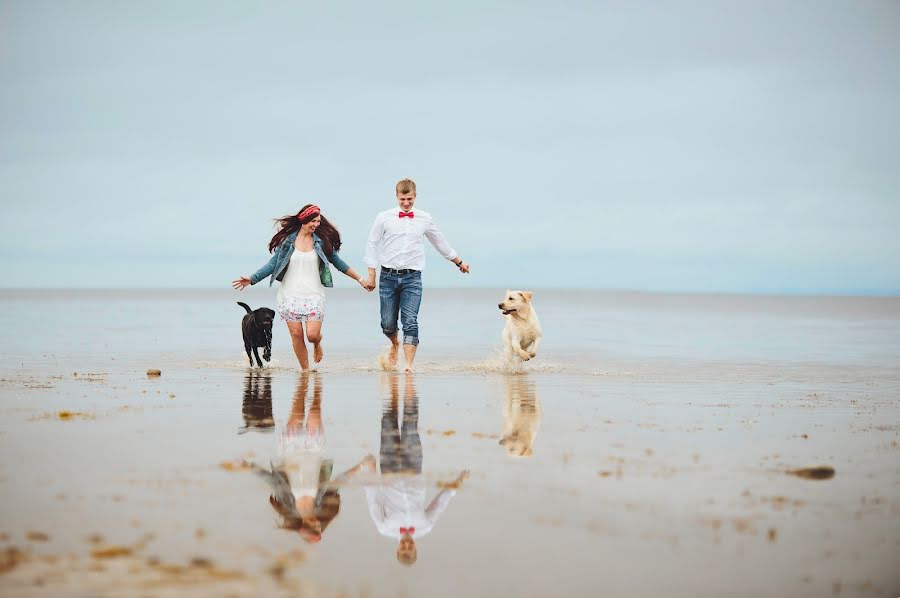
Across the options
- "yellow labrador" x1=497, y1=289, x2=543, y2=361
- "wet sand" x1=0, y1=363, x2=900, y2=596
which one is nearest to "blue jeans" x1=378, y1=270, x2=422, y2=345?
"yellow labrador" x1=497, y1=289, x2=543, y2=361

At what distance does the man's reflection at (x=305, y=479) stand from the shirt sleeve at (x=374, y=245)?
4.85m

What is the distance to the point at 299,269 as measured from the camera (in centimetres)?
1203

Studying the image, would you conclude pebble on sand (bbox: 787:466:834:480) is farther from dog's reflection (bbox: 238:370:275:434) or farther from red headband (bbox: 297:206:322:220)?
red headband (bbox: 297:206:322:220)

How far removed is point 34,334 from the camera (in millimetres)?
21391

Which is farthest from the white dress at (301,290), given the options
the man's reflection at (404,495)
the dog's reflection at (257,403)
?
the man's reflection at (404,495)

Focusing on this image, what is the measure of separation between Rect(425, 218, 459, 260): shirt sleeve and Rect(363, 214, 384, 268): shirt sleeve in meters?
0.69

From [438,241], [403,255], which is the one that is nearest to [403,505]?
[403,255]

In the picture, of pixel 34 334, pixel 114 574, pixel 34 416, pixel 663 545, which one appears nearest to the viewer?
pixel 114 574

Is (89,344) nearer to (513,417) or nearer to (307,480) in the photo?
(513,417)

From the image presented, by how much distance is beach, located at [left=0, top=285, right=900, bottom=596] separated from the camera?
3551mm

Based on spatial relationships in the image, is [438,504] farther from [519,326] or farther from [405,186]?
[519,326]

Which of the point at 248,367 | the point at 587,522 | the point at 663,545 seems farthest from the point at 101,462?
the point at 248,367

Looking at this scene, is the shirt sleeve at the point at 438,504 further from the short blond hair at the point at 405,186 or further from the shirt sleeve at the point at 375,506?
the short blond hair at the point at 405,186

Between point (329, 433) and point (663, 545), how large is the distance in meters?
3.52
